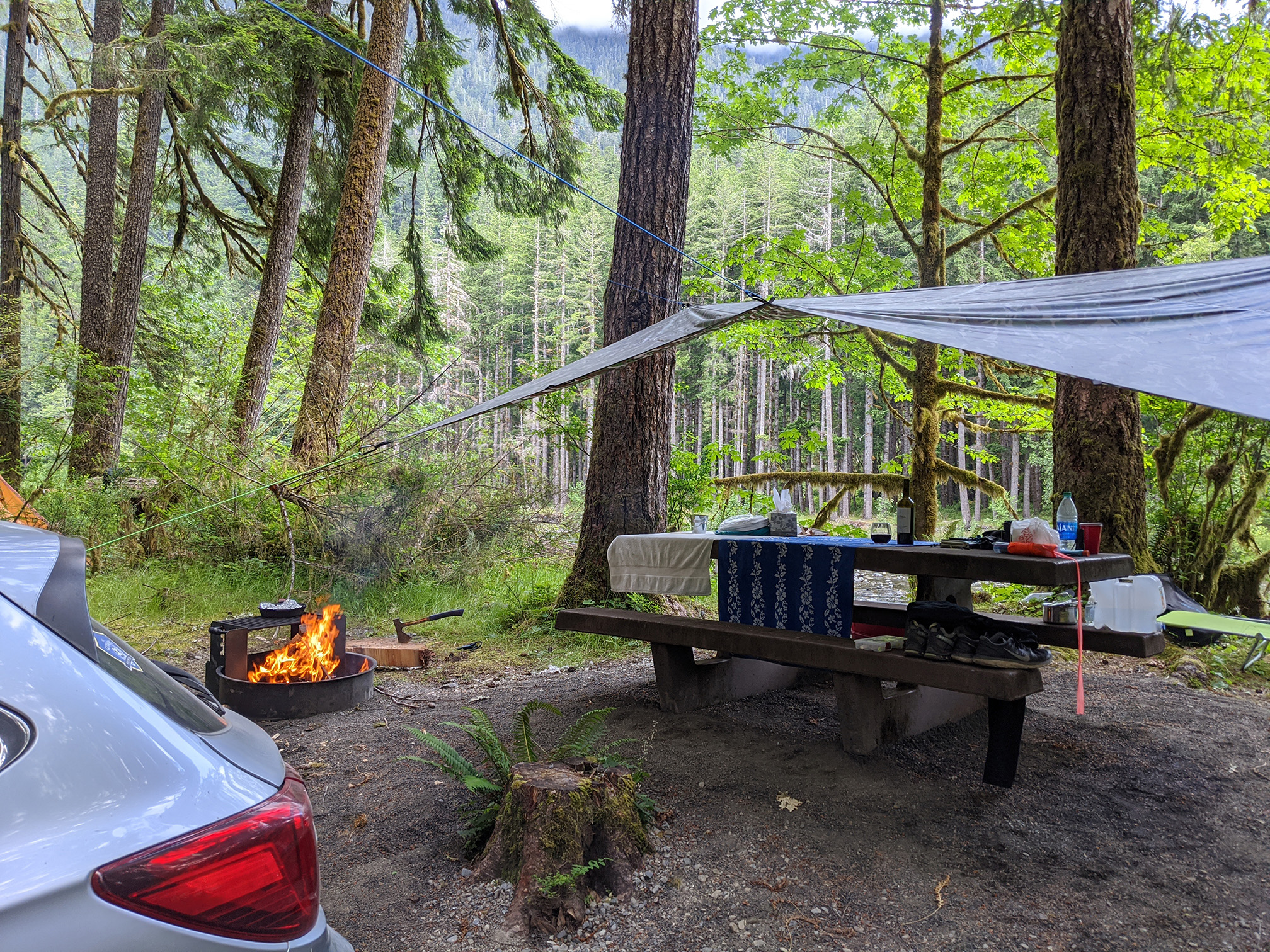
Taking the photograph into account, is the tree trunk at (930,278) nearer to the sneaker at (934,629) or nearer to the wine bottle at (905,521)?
the wine bottle at (905,521)

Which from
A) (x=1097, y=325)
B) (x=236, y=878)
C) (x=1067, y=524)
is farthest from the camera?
(x=1067, y=524)

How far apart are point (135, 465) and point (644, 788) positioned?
630cm

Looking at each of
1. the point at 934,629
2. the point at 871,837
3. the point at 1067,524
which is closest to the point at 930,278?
the point at 1067,524

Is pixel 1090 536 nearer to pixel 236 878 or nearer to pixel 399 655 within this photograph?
pixel 236 878

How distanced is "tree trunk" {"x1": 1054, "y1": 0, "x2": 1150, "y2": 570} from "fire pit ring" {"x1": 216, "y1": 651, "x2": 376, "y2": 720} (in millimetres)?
4268

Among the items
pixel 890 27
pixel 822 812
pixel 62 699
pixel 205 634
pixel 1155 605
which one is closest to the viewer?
pixel 62 699

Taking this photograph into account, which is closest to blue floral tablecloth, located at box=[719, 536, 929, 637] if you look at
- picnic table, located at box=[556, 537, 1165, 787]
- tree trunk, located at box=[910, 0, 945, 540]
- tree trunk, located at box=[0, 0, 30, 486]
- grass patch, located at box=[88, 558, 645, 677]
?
picnic table, located at box=[556, 537, 1165, 787]

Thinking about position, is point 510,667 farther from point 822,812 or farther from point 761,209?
point 761,209

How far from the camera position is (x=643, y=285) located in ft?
19.5

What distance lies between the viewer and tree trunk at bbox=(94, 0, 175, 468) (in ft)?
28.1

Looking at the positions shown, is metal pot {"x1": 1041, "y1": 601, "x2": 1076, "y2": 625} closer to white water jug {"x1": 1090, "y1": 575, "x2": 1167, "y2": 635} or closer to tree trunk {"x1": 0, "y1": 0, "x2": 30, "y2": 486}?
white water jug {"x1": 1090, "y1": 575, "x2": 1167, "y2": 635}

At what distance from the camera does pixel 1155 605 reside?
3.94 m

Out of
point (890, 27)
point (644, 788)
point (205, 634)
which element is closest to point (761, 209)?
point (890, 27)

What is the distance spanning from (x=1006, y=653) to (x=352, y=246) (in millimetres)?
7384
